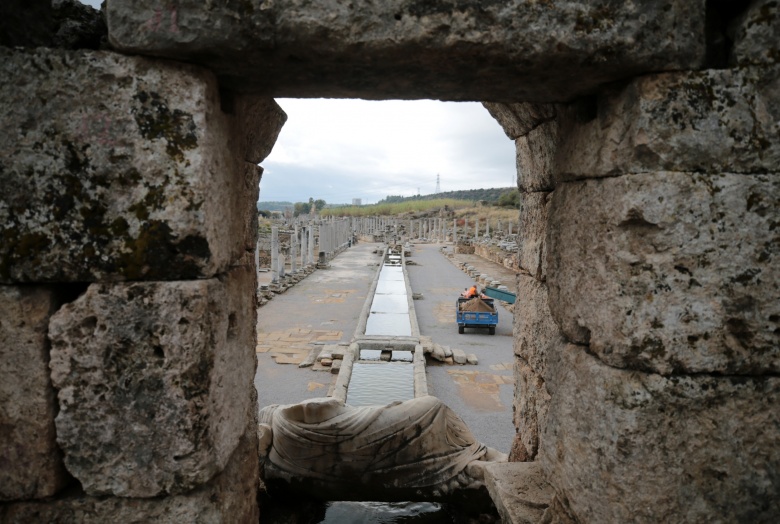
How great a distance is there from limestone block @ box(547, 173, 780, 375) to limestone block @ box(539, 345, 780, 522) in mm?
81

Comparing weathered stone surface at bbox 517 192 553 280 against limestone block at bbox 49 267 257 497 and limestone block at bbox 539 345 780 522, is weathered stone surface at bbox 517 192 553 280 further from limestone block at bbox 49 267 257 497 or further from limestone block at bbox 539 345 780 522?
limestone block at bbox 49 267 257 497

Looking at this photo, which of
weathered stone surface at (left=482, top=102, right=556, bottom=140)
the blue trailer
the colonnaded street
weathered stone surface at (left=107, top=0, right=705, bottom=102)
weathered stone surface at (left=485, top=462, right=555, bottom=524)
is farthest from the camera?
the blue trailer

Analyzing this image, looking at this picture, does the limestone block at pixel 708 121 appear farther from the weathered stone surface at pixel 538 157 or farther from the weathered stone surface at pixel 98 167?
the weathered stone surface at pixel 98 167

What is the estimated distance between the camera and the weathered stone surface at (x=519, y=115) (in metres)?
2.86

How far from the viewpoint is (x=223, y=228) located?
206cm

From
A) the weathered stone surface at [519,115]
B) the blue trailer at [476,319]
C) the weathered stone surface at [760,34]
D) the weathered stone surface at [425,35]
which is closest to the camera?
the weathered stone surface at [425,35]

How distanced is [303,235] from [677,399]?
877 inches

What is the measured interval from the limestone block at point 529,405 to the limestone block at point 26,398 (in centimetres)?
261

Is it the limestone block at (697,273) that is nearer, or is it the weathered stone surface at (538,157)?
the limestone block at (697,273)

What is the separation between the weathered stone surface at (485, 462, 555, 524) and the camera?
8.59 ft

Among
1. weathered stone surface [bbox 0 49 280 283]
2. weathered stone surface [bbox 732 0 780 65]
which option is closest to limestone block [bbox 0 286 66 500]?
weathered stone surface [bbox 0 49 280 283]

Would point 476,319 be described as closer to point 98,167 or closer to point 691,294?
point 691,294

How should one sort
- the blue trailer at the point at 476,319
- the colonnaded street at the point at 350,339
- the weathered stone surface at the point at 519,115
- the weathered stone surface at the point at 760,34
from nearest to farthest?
the weathered stone surface at the point at 760,34 < the weathered stone surface at the point at 519,115 < the colonnaded street at the point at 350,339 < the blue trailer at the point at 476,319

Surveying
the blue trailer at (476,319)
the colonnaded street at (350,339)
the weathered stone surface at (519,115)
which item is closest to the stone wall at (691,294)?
the weathered stone surface at (519,115)
